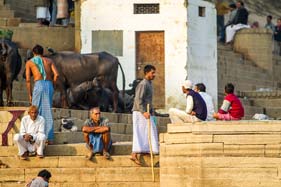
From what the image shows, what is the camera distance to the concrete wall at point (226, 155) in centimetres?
2219

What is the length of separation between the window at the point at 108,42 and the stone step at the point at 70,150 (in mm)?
10561

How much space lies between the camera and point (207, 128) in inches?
890

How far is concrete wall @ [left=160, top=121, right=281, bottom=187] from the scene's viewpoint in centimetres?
2219

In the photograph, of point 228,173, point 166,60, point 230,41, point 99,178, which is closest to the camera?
point 228,173

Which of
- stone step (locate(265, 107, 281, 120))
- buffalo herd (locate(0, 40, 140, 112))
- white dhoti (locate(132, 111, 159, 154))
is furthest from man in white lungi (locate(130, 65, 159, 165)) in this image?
stone step (locate(265, 107, 281, 120))

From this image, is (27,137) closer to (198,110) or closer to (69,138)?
(69,138)

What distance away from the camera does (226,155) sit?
22.4 metres

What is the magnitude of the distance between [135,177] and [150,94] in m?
1.43

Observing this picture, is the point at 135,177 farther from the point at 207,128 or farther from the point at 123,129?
the point at 123,129

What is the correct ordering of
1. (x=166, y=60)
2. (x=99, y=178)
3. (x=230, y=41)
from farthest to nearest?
1. (x=230, y=41)
2. (x=166, y=60)
3. (x=99, y=178)

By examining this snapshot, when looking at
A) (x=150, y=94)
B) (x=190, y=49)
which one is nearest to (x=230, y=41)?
(x=190, y=49)

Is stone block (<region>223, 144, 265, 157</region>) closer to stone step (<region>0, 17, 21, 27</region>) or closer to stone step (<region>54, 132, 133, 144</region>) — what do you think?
stone step (<region>54, 132, 133, 144</region>)

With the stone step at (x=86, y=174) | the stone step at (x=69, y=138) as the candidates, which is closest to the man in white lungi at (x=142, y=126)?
the stone step at (x=86, y=174)

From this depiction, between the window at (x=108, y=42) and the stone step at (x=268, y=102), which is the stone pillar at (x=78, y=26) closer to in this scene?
the window at (x=108, y=42)
